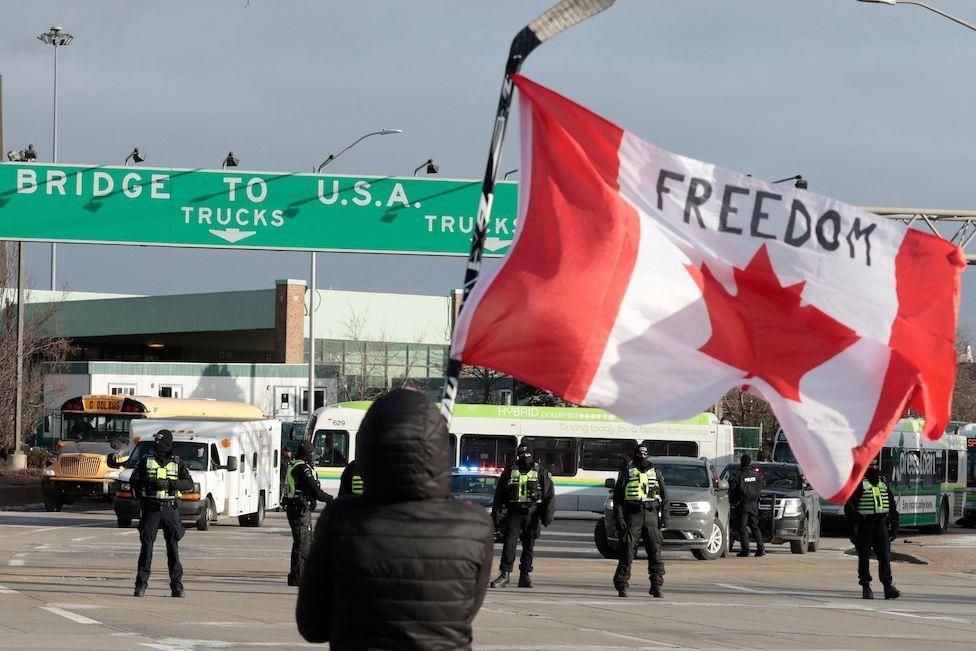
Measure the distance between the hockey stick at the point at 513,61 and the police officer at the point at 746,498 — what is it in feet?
66.6

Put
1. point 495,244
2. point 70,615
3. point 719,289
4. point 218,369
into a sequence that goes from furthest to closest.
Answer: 1. point 218,369
2. point 495,244
3. point 70,615
4. point 719,289

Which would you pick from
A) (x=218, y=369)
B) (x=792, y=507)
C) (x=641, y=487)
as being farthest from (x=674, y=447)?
(x=218, y=369)

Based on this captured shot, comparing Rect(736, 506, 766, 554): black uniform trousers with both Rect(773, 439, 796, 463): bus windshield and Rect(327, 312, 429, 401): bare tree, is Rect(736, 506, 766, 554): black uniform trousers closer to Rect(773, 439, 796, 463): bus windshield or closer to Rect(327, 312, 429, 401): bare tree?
Rect(773, 439, 796, 463): bus windshield

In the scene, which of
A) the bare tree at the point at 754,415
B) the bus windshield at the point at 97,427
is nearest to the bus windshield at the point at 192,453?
the bus windshield at the point at 97,427

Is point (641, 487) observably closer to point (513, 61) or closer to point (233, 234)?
point (233, 234)

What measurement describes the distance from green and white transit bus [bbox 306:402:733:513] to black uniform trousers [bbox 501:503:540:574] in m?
18.9

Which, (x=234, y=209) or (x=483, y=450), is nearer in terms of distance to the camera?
(x=234, y=209)

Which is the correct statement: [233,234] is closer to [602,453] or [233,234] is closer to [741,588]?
[741,588]


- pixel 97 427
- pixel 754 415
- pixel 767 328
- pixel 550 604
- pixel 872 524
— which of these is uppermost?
pixel 754 415

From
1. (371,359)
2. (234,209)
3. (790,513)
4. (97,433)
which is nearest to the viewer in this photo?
(234,209)

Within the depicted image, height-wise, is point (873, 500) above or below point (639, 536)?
above

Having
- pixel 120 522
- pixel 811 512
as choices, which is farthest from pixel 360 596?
pixel 120 522

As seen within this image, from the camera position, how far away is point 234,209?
77.7 ft

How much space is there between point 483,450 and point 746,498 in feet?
43.6
